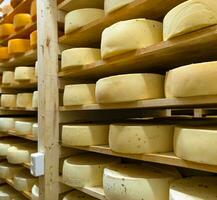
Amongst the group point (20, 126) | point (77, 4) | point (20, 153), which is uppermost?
point (77, 4)

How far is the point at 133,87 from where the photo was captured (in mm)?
1042

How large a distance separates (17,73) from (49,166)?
738mm

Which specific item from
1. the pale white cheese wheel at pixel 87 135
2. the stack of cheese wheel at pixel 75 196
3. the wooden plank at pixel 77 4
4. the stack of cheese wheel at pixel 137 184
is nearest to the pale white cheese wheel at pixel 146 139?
the stack of cheese wheel at pixel 137 184

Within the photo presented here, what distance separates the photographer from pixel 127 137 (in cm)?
106

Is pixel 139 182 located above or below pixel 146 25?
below

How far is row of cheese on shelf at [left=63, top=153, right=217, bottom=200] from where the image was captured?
3.04 ft

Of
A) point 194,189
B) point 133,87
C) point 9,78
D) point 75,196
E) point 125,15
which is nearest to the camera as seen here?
point 194,189

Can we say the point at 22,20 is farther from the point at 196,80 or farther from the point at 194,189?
the point at 194,189

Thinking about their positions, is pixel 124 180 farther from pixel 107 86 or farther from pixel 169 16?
pixel 169 16

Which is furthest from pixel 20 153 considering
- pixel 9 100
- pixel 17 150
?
pixel 9 100

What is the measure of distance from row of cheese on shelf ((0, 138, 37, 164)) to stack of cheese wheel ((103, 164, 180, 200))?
924 mm

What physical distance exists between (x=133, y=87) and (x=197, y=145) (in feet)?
1.12

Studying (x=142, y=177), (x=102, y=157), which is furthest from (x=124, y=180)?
(x=102, y=157)

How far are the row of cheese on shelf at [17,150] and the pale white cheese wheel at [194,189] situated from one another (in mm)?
1188
